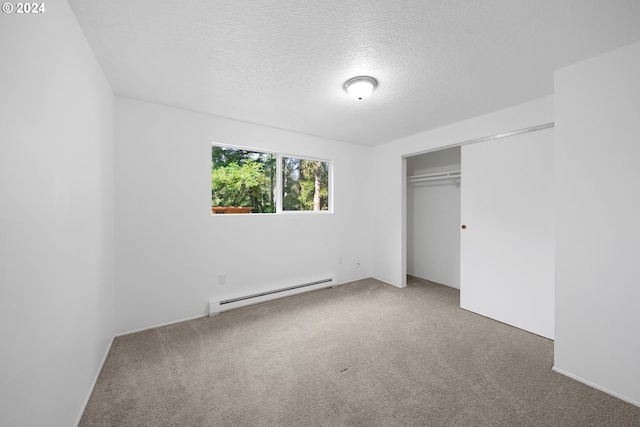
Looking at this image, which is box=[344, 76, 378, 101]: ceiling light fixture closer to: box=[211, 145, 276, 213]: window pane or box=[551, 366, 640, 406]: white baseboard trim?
box=[211, 145, 276, 213]: window pane

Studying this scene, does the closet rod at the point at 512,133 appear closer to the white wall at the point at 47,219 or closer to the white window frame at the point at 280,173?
the white window frame at the point at 280,173

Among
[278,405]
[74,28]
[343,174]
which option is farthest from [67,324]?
[343,174]

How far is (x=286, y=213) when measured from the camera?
3559mm

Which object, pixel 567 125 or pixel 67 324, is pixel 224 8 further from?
pixel 567 125

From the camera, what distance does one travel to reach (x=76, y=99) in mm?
1460

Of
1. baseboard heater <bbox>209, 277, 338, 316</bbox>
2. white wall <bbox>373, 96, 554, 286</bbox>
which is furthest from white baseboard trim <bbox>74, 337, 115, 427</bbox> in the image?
white wall <bbox>373, 96, 554, 286</bbox>

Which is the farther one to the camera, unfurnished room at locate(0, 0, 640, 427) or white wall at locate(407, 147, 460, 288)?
white wall at locate(407, 147, 460, 288)

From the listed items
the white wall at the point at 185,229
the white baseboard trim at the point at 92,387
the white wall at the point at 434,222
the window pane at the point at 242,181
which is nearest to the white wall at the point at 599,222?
the white wall at the point at 434,222

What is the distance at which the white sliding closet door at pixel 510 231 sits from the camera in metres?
2.50

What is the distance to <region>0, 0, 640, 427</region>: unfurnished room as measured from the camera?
1.21m

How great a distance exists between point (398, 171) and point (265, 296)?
2.82 meters

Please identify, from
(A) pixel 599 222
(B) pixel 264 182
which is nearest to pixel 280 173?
(B) pixel 264 182

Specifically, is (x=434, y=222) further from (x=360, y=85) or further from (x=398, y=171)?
(x=360, y=85)

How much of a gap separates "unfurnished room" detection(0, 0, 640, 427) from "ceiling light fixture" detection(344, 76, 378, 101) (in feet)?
0.08
